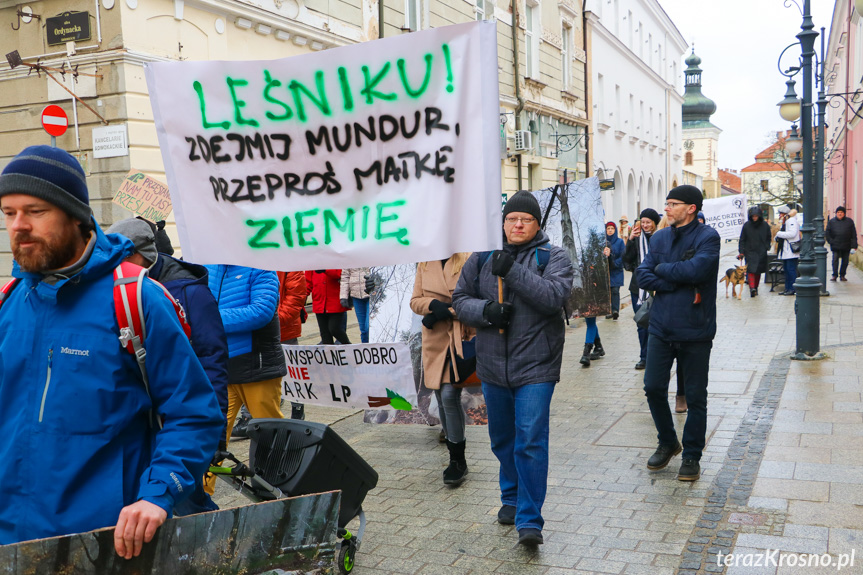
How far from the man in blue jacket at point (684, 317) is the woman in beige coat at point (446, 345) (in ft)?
4.16

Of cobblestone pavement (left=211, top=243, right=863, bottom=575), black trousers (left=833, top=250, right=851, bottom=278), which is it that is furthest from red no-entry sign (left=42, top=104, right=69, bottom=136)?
black trousers (left=833, top=250, right=851, bottom=278)

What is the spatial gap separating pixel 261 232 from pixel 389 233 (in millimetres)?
652

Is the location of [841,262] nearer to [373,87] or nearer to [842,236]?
[842,236]

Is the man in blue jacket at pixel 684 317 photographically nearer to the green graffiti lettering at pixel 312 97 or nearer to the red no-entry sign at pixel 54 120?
the green graffiti lettering at pixel 312 97

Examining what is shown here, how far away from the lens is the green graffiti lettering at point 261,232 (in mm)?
3736

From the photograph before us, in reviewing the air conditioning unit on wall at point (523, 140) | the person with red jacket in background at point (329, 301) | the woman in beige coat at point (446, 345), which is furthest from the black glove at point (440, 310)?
the air conditioning unit on wall at point (523, 140)

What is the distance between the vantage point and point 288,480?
3617mm

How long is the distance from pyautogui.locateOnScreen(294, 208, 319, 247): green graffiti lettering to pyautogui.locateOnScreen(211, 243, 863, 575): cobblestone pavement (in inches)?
66.7

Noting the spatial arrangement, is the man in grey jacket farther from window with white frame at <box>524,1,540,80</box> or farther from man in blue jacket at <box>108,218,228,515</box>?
window with white frame at <box>524,1,540,80</box>

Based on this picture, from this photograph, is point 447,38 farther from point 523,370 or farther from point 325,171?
point 523,370

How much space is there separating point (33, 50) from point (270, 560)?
459 inches

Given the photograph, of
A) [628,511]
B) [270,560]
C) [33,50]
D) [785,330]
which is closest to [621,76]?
[785,330]

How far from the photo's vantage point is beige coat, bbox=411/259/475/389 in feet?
18.1

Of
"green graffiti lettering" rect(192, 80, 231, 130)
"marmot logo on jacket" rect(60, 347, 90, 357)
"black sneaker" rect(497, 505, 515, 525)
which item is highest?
"green graffiti lettering" rect(192, 80, 231, 130)
